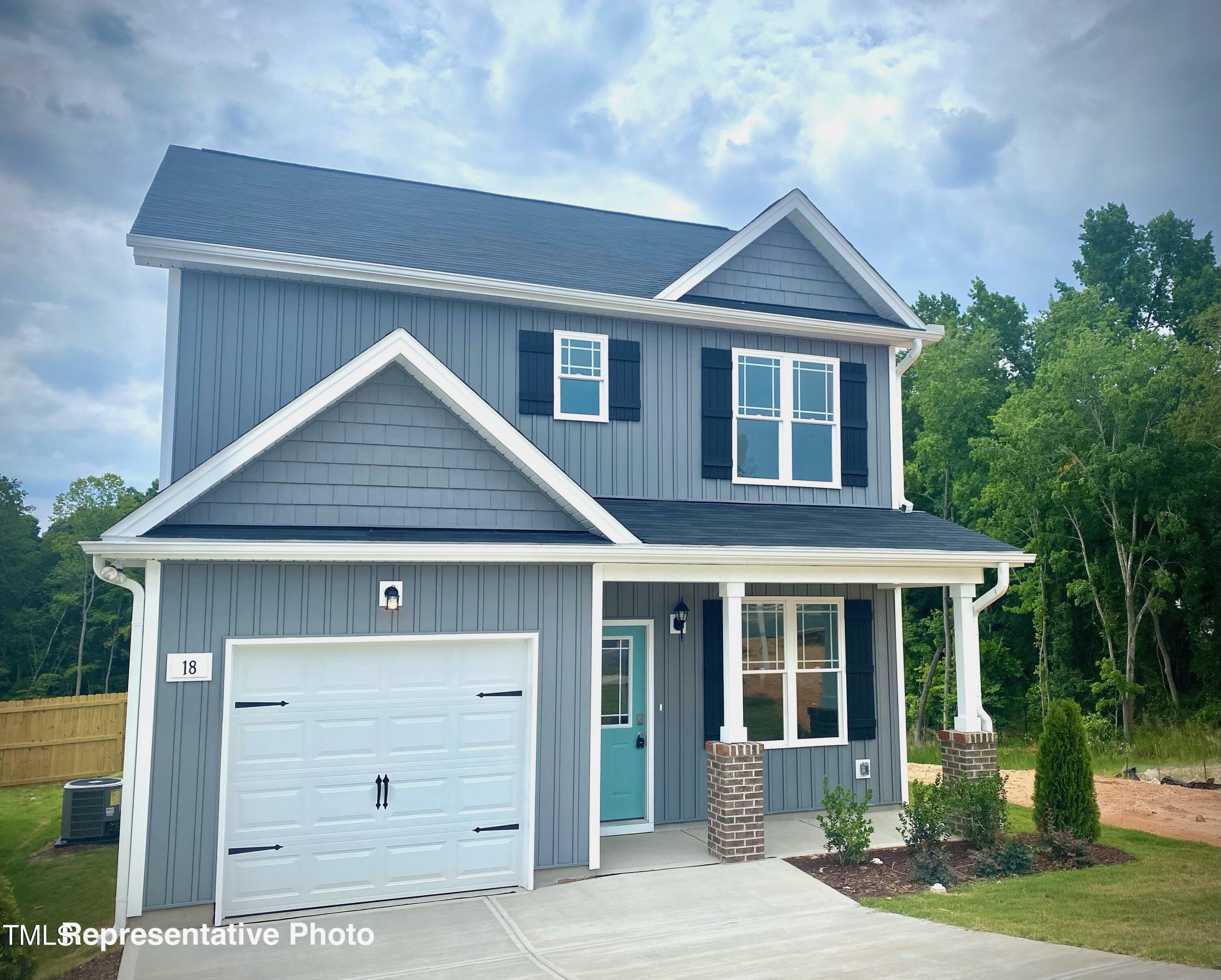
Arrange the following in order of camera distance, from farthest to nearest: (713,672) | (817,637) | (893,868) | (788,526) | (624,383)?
(817,637) → (624,383) → (713,672) → (788,526) → (893,868)

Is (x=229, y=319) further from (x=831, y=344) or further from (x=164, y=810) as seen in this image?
(x=831, y=344)

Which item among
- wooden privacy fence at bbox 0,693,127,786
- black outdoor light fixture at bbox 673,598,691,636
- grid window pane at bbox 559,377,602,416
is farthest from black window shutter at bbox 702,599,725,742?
wooden privacy fence at bbox 0,693,127,786

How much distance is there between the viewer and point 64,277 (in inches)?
404

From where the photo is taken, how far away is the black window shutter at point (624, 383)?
10766 millimetres

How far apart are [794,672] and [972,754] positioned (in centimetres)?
215

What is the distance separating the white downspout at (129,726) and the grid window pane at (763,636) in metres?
6.44

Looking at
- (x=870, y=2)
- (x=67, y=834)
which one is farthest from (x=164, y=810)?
(x=870, y=2)

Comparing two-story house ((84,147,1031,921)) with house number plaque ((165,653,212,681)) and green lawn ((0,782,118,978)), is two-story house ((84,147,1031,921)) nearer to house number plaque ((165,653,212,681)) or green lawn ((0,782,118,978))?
house number plaque ((165,653,212,681))

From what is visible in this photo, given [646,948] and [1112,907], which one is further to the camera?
[1112,907]

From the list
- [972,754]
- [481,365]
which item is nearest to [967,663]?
[972,754]

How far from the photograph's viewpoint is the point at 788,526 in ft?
33.1

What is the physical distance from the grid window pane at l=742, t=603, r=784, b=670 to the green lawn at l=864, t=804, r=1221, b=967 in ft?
11.2

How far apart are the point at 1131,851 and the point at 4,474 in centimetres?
3023

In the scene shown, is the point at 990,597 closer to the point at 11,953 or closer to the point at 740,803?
the point at 740,803
